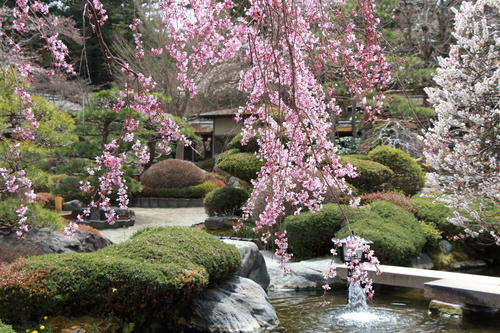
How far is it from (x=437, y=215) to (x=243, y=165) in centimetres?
433

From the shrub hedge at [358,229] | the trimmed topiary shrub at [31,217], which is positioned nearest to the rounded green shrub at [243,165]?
the shrub hedge at [358,229]

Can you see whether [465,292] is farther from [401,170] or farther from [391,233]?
[401,170]

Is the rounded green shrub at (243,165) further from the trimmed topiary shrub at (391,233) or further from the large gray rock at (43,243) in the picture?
the large gray rock at (43,243)

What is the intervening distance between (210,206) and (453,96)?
22.8 feet

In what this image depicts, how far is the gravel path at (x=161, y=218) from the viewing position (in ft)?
41.8

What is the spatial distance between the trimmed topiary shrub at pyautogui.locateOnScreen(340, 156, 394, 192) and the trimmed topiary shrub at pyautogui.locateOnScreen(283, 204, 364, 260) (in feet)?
9.03

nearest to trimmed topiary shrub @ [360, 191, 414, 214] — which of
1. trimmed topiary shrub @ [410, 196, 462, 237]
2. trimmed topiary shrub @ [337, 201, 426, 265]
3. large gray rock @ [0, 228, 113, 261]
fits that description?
trimmed topiary shrub @ [410, 196, 462, 237]

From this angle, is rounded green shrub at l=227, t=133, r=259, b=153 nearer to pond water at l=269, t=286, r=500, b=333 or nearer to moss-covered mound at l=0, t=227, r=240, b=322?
pond water at l=269, t=286, r=500, b=333

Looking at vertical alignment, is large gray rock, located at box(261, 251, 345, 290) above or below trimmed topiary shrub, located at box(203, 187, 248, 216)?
below

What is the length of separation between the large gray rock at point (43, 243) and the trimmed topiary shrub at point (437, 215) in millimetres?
6386

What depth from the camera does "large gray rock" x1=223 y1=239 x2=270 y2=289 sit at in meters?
7.00

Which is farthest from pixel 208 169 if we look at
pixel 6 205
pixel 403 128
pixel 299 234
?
pixel 6 205

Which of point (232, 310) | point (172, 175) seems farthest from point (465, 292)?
point (172, 175)

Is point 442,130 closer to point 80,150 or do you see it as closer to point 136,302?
point 136,302
